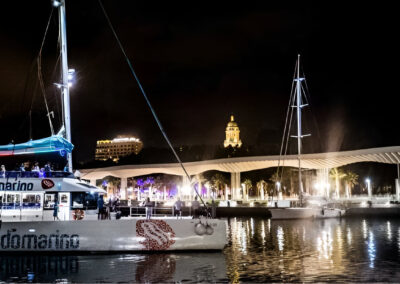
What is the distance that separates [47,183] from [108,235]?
147 inches

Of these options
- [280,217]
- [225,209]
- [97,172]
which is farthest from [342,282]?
[97,172]

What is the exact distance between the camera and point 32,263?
17234 millimetres

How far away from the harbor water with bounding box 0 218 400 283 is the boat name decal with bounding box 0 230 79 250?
428 mm

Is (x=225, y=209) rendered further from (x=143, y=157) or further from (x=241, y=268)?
(x=143, y=157)

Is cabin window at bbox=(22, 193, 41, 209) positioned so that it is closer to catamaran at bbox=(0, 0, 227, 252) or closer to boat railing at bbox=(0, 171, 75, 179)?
catamaran at bbox=(0, 0, 227, 252)

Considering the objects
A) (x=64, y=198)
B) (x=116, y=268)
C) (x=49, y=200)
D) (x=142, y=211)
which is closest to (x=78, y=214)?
(x=64, y=198)

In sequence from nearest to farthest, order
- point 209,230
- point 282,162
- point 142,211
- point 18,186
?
point 209,230 → point 18,186 → point 142,211 → point 282,162

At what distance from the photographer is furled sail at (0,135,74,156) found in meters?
19.9

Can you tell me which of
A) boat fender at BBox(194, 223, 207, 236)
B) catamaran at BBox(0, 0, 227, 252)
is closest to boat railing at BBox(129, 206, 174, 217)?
catamaran at BBox(0, 0, 227, 252)

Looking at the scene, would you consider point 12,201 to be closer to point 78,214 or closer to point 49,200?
point 49,200

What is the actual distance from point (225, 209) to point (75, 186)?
3754 cm

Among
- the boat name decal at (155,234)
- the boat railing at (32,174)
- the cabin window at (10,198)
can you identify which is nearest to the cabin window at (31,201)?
the cabin window at (10,198)

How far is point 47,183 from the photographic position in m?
19.7

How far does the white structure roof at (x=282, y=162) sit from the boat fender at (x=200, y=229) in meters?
37.5
